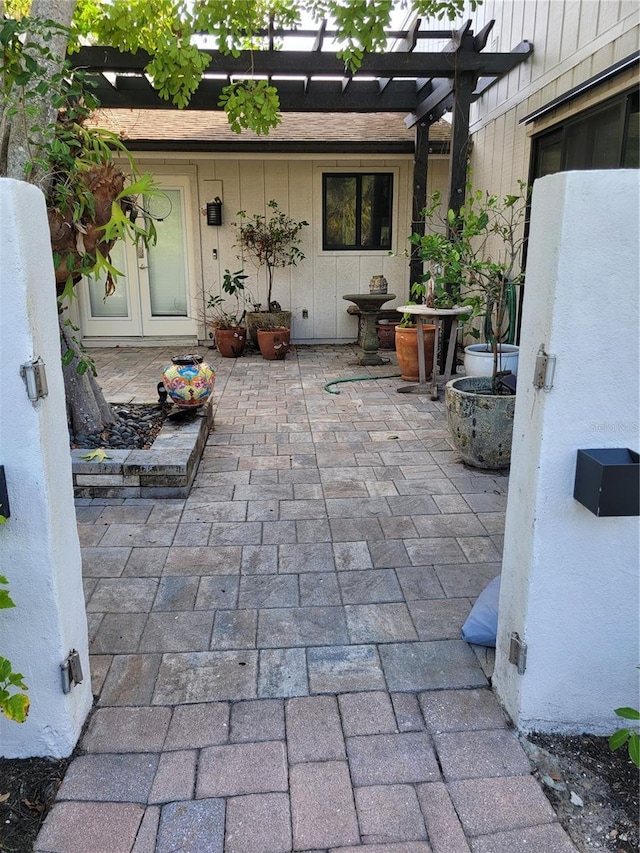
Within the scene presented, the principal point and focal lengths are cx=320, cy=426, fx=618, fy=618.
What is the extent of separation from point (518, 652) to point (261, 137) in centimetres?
735

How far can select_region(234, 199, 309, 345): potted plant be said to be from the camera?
8016mm

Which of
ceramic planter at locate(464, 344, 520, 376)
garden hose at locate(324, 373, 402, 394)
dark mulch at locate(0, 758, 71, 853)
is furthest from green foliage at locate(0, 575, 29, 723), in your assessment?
garden hose at locate(324, 373, 402, 394)

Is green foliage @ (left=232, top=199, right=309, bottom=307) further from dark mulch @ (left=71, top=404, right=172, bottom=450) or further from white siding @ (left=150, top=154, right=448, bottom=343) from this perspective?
dark mulch @ (left=71, top=404, right=172, bottom=450)

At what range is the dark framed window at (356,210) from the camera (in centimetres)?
837

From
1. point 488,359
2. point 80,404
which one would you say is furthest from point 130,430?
point 488,359

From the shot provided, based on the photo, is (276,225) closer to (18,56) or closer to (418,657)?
(18,56)

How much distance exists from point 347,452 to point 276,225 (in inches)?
195

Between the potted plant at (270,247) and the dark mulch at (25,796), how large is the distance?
650 centimetres

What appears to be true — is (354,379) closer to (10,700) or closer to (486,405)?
(486,405)

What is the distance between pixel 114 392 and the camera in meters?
5.84

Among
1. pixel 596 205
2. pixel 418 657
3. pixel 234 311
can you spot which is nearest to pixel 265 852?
pixel 418 657

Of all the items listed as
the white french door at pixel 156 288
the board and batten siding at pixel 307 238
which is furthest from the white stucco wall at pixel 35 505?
the white french door at pixel 156 288

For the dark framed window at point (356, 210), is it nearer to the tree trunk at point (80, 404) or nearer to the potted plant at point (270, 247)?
the potted plant at point (270, 247)

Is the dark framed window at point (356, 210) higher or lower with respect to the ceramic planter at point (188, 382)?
higher
